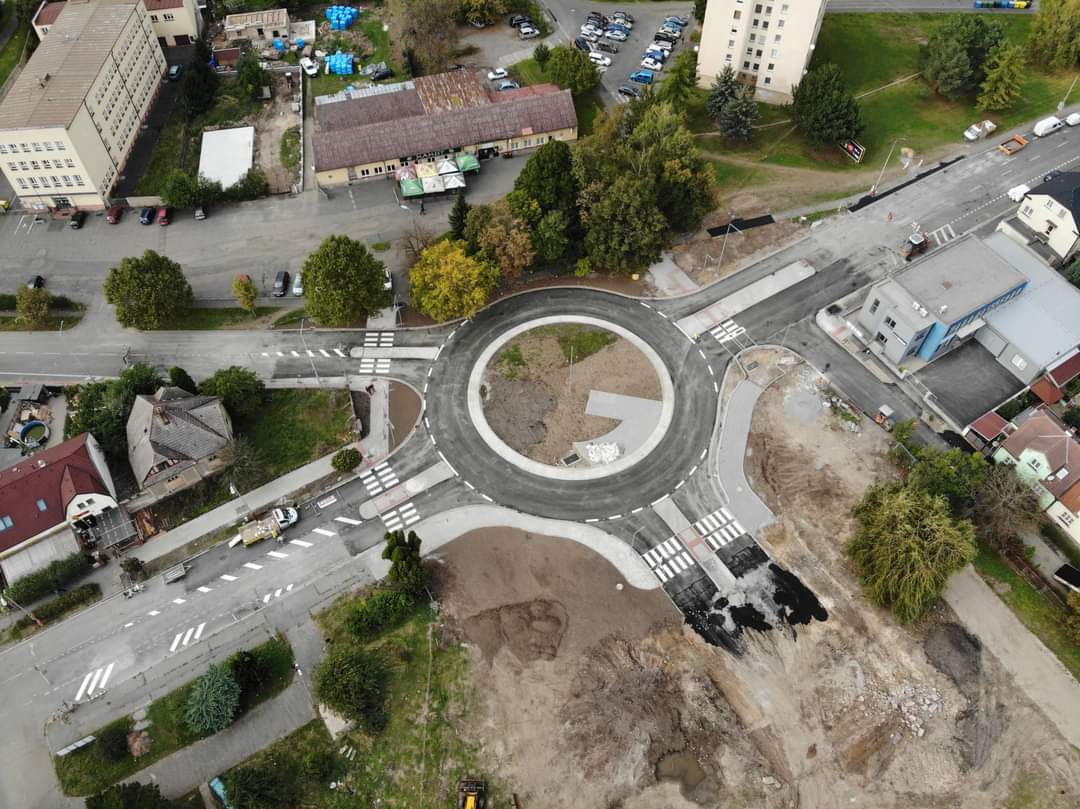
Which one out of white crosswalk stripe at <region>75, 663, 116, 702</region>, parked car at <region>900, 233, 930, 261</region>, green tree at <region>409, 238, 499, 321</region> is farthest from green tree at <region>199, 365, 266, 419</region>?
parked car at <region>900, 233, 930, 261</region>

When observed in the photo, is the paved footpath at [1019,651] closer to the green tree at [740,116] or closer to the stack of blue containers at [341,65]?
the green tree at [740,116]

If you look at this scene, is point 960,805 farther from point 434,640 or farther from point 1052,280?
point 1052,280

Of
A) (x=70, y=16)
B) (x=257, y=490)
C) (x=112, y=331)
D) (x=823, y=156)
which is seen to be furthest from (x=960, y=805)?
(x=70, y=16)

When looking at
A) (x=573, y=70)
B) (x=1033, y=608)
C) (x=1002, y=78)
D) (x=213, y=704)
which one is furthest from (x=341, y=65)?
(x=1033, y=608)

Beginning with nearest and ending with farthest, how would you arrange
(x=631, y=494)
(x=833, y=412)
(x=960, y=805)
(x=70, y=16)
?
(x=960, y=805) → (x=631, y=494) → (x=833, y=412) → (x=70, y=16)

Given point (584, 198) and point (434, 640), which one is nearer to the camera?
point (434, 640)

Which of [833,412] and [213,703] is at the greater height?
[833,412]

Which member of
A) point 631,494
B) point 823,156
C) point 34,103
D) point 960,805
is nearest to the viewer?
point 960,805
